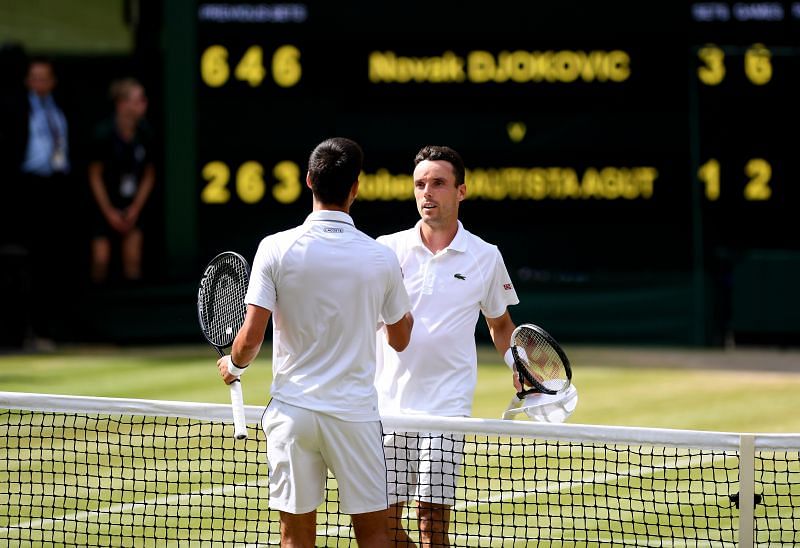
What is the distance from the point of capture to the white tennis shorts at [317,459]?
5191 mm

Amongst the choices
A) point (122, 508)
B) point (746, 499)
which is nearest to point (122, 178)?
point (122, 508)

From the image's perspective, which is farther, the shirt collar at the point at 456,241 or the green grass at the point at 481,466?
the green grass at the point at 481,466

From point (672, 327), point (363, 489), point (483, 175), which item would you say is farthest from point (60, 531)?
point (672, 327)

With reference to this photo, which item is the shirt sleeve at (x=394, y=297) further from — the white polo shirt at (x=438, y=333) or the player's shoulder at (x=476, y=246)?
the player's shoulder at (x=476, y=246)

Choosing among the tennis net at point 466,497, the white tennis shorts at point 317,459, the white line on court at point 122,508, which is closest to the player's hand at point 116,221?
the tennis net at point 466,497

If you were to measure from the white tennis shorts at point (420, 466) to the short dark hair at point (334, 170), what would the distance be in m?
1.04

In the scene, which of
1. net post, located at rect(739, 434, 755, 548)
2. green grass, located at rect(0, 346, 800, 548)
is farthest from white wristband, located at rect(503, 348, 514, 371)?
net post, located at rect(739, 434, 755, 548)

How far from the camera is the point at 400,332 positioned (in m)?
5.45

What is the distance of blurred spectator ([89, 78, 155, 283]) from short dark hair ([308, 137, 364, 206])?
10040mm

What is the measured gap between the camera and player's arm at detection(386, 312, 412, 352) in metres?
5.44

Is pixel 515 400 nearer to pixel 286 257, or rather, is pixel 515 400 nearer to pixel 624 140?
pixel 286 257

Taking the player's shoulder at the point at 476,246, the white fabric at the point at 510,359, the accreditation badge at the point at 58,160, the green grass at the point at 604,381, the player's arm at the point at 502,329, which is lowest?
the green grass at the point at 604,381

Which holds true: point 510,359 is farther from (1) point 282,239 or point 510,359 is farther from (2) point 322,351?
(1) point 282,239

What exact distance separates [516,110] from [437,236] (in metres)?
8.64
